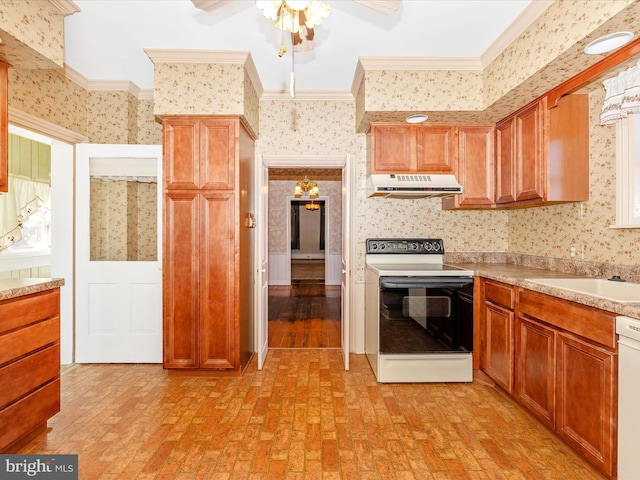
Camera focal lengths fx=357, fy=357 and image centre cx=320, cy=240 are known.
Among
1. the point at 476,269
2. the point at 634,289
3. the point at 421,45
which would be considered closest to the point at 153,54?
the point at 421,45

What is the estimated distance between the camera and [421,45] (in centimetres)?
278

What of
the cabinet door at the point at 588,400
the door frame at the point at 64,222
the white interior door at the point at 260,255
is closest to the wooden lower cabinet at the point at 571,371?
the cabinet door at the point at 588,400

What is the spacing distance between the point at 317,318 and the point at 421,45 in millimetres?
3633

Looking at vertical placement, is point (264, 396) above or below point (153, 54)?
below

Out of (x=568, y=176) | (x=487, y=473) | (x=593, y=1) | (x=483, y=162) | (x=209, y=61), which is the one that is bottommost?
(x=487, y=473)

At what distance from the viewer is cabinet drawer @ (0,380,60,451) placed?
1.85 metres

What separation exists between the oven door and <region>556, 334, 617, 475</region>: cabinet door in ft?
3.05

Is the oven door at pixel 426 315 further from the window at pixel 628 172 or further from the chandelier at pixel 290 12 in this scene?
the chandelier at pixel 290 12

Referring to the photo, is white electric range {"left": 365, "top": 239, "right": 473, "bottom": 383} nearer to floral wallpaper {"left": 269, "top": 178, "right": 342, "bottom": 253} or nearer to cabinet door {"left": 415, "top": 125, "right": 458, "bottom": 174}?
cabinet door {"left": 415, "top": 125, "right": 458, "bottom": 174}

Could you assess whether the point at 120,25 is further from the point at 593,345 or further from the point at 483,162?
the point at 593,345

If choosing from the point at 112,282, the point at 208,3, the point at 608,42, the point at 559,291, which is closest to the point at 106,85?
the point at 112,282

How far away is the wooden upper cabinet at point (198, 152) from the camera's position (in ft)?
9.78

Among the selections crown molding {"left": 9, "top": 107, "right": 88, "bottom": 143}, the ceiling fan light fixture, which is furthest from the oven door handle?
crown molding {"left": 9, "top": 107, "right": 88, "bottom": 143}

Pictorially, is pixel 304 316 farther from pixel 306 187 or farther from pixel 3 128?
pixel 3 128
